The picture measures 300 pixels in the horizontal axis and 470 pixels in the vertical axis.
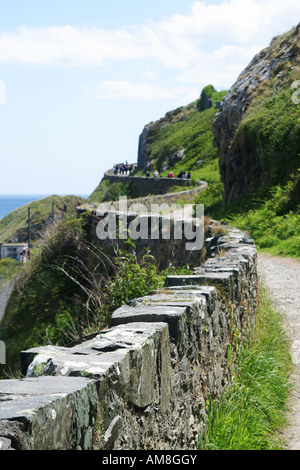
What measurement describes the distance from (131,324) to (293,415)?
2.50 metres

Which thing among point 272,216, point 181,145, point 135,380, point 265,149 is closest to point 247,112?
point 265,149

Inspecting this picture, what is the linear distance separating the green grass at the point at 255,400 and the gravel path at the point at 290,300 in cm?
10

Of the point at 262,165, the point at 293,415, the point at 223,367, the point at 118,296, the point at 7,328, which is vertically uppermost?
the point at 262,165

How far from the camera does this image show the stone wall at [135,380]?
6.75 feet

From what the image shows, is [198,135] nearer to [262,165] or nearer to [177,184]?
[177,184]

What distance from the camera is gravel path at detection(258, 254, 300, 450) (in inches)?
194

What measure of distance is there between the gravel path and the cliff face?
7319 millimetres

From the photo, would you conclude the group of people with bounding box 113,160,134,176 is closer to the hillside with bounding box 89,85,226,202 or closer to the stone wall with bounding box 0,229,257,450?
the hillside with bounding box 89,85,226,202

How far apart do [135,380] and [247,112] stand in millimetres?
20566

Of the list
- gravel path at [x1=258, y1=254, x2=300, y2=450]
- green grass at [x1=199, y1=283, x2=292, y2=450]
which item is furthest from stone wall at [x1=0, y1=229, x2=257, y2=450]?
gravel path at [x1=258, y1=254, x2=300, y2=450]

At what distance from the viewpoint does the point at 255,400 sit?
16.0ft

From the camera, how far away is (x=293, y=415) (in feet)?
17.0

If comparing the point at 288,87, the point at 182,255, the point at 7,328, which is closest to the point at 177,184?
the point at 288,87

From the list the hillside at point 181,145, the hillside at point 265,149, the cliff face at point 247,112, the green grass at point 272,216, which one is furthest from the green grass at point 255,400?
the hillside at point 181,145
